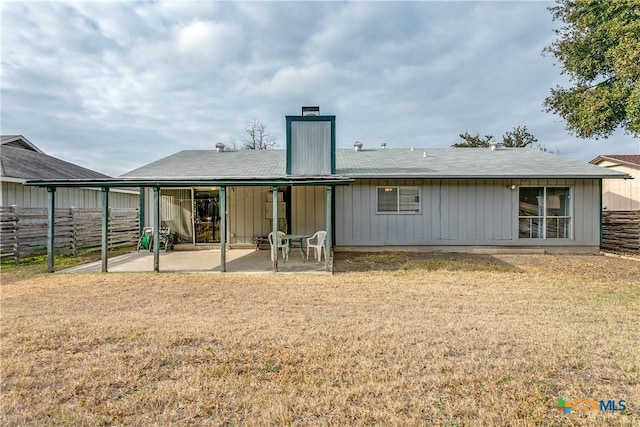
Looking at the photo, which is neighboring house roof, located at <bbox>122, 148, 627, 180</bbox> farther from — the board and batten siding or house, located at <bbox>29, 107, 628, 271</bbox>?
the board and batten siding

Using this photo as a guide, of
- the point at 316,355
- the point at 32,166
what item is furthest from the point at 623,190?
the point at 32,166

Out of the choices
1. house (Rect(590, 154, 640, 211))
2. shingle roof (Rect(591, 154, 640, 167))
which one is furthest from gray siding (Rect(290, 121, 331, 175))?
shingle roof (Rect(591, 154, 640, 167))

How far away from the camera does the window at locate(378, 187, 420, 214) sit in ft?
35.0

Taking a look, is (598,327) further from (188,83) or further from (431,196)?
(188,83)

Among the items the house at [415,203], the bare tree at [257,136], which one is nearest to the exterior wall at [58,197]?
the house at [415,203]

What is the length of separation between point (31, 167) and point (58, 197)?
4.95 ft

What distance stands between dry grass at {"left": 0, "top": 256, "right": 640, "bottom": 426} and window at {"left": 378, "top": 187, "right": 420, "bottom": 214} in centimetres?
491

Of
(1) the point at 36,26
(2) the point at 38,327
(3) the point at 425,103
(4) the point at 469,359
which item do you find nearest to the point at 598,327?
(4) the point at 469,359

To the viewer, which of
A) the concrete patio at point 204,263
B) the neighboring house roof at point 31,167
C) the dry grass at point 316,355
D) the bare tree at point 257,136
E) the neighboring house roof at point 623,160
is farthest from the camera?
the bare tree at point 257,136

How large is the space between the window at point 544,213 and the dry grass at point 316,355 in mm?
5016

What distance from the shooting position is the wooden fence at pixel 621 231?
10.8 meters

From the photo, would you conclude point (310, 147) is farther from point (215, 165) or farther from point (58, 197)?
point (58, 197)

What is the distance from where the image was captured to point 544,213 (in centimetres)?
1057

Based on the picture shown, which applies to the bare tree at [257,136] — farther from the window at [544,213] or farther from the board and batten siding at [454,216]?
the window at [544,213]
